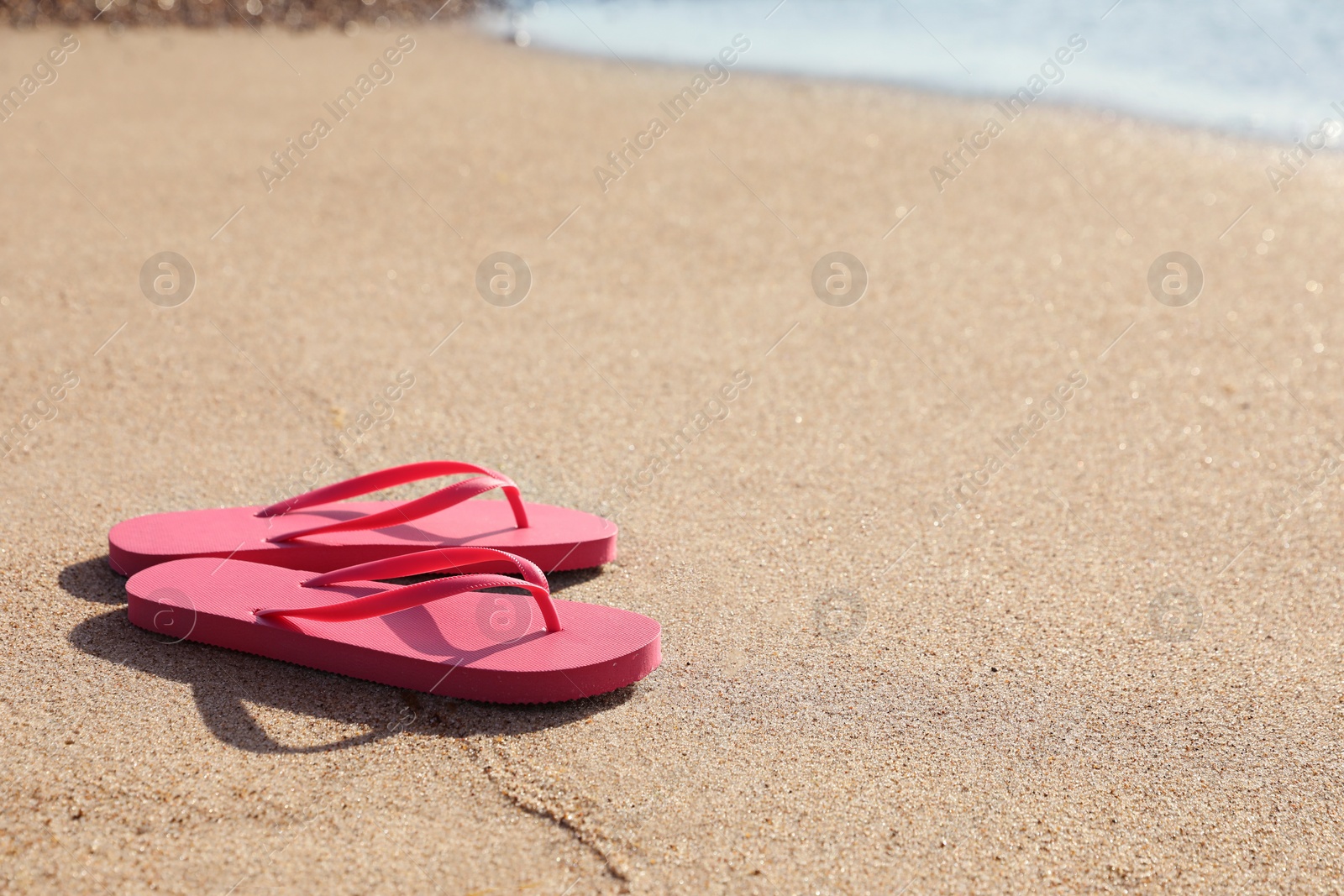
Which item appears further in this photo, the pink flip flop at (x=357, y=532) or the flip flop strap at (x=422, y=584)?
the pink flip flop at (x=357, y=532)

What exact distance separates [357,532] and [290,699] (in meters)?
0.48

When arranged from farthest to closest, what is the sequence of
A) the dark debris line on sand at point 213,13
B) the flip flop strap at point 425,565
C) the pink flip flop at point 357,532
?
the dark debris line on sand at point 213,13 → the pink flip flop at point 357,532 → the flip flop strap at point 425,565

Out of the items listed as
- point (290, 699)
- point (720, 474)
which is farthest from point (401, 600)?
point (720, 474)

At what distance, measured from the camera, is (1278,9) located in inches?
319

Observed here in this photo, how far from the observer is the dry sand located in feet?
5.46

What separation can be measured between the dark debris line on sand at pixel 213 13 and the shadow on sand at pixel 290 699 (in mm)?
5096

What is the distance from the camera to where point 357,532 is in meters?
2.29

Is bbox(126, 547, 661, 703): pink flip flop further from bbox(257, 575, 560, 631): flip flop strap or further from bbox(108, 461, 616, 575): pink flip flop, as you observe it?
bbox(108, 461, 616, 575): pink flip flop

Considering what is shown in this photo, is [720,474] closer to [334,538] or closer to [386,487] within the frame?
[386,487]

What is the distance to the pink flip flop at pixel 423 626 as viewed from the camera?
1.88 meters

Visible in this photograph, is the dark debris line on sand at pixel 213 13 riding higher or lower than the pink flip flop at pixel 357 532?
higher

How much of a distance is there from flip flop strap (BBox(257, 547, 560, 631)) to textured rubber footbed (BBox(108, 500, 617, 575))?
0.20 meters

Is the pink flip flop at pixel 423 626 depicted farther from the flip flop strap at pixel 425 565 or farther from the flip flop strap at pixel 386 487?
the flip flop strap at pixel 386 487

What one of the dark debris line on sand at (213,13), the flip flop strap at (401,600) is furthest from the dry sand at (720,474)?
the dark debris line on sand at (213,13)
